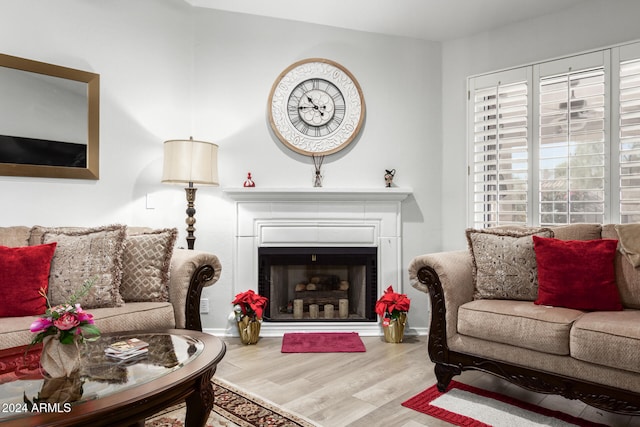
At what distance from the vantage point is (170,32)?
11.4 feet

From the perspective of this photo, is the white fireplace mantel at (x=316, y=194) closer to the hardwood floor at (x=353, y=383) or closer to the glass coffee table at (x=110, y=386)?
the hardwood floor at (x=353, y=383)

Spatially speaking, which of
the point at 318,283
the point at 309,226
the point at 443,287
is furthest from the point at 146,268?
the point at 443,287

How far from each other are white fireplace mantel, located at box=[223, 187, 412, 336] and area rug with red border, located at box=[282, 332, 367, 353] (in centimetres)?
9

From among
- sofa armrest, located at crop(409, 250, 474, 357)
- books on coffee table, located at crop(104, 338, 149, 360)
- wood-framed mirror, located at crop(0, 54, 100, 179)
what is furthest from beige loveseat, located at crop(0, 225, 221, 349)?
sofa armrest, located at crop(409, 250, 474, 357)

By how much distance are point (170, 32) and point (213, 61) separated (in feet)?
1.37

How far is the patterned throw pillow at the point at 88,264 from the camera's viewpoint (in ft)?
7.50

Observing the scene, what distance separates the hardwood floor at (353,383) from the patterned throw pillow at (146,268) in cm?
69

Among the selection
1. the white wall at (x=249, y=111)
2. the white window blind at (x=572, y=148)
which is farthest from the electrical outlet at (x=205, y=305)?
the white window blind at (x=572, y=148)

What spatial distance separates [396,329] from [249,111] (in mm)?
2284

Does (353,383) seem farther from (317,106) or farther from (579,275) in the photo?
(317,106)

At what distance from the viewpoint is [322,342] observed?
320 centimetres

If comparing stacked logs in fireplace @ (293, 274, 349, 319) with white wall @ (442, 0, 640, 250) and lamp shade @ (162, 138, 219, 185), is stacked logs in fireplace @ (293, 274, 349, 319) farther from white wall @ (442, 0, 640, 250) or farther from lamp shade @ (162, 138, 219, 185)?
lamp shade @ (162, 138, 219, 185)

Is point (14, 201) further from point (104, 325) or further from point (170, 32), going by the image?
point (170, 32)

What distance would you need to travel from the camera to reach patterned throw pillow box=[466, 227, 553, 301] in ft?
7.91
